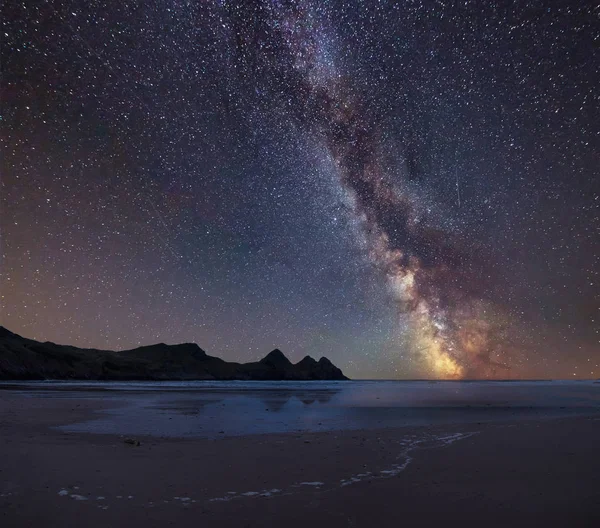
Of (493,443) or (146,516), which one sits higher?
(493,443)

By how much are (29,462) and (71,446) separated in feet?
7.54

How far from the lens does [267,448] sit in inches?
489

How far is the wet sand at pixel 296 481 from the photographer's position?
21.3 ft

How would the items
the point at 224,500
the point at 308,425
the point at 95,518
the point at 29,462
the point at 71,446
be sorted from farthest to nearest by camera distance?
1. the point at 308,425
2. the point at 71,446
3. the point at 29,462
4. the point at 224,500
5. the point at 95,518

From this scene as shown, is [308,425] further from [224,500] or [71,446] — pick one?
[224,500]

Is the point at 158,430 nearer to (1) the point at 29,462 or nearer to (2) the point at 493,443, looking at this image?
(1) the point at 29,462

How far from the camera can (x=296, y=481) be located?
8641 mm

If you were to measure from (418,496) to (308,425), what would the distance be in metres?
11.4

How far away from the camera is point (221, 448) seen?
485 inches

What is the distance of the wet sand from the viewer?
649 cm

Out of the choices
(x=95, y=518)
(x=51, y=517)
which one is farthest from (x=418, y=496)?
(x=51, y=517)

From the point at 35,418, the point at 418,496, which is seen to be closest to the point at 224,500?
the point at 418,496

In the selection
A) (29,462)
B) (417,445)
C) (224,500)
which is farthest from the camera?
(417,445)

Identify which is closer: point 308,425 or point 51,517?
point 51,517
